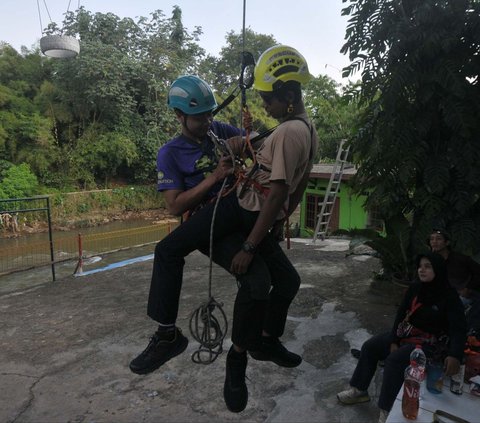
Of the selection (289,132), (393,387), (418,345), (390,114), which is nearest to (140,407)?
(393,387)

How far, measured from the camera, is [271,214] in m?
1.98

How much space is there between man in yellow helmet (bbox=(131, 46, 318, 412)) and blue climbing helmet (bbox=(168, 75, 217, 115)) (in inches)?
11.7

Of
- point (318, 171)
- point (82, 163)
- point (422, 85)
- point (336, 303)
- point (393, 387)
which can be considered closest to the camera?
point (393, 387)

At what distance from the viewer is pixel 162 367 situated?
4.56 metres

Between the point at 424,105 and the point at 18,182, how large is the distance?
1766 cm

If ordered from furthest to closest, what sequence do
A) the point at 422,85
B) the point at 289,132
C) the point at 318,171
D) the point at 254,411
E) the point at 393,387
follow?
1. the point at 318,171
2. the point at 422,85
3. the point at 254,411
4. the point at 393,387
5. the point at 289,132

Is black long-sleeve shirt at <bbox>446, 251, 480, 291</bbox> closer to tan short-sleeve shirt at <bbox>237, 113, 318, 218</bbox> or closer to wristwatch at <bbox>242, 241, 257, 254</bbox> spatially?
tan short-sleeve shirt at <bbox>237, 113, 318, 218</bbox>

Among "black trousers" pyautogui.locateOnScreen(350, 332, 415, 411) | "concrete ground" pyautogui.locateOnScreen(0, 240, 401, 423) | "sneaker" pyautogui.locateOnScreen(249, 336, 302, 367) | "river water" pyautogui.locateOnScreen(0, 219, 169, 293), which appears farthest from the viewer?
"river water" pyautogui.locateOnScreen(0, 219, 169, 293)

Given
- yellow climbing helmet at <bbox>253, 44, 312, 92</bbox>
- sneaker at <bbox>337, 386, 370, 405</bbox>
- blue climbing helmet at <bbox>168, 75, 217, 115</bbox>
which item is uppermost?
yellow climbing helmet at <bbox>253, 44, 312, 92</bbox>

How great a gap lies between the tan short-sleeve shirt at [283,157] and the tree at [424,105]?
286cm

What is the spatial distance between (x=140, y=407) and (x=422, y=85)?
14.2 ft

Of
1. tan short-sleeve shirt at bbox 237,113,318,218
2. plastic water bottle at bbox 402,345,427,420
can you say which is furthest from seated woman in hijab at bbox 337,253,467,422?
tan short-sleeve shirt at bbox 237,113,318,218

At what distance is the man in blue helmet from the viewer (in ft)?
7.01

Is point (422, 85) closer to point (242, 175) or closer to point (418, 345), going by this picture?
point (418, 345)
